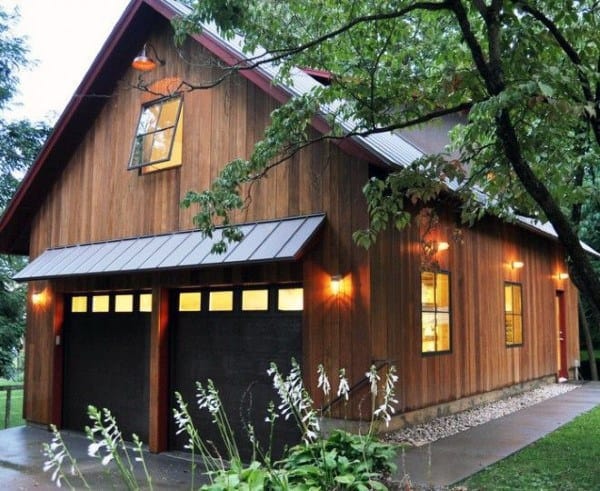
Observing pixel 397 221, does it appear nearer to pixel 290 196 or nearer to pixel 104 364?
pixel 290 196

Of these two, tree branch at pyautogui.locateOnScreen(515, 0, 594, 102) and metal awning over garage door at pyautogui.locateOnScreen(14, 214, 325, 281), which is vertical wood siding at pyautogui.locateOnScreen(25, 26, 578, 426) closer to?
metal awning over garage door at pyautogui.locateOnScreen(14, 214, 325, 281)

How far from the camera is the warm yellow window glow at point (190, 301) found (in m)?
9.49

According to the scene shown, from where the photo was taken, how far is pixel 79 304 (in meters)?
11.4

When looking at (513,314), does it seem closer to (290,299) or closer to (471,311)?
(471,311)

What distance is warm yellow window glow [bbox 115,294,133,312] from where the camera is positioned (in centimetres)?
1044

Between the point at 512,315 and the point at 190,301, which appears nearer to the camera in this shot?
the point at 190,301

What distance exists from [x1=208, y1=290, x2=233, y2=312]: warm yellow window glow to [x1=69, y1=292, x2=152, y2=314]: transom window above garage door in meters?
1.32

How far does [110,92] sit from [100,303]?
3.65m

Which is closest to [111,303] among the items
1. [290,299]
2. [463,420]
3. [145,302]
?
[145,302]

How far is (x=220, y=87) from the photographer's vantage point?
30.8 feet

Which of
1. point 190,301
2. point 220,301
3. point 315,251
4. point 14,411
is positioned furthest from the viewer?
point 14,411

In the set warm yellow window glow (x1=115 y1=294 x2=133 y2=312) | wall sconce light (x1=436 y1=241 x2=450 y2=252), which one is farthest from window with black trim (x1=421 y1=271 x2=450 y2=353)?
warm yellow window glow (x1=115 y1=294 x2=133 y2=312)

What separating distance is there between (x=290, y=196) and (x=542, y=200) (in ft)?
11.2

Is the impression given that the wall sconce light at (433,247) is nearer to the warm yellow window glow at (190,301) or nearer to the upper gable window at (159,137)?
the warm yellow window glow at (190,301)
